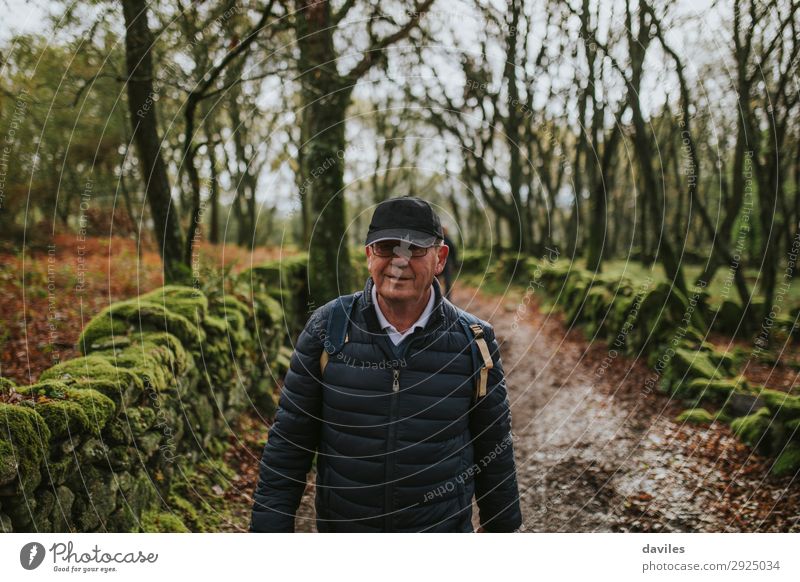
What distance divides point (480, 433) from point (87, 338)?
387cm

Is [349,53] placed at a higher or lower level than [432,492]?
higher

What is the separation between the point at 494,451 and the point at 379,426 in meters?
0.70

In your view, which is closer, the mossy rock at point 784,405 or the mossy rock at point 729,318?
the mossy rock at point 784,405

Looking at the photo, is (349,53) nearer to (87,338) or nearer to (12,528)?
(87,338)

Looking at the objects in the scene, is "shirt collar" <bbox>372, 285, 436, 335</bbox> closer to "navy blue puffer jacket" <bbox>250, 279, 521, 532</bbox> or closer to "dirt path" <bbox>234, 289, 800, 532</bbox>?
"navy blue puffer jacket" <bbox>250, 279, 521, 532</bbox>

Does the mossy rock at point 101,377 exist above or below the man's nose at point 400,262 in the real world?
below

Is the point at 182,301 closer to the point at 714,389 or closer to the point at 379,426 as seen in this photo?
the point at 379,426

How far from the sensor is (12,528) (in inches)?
102

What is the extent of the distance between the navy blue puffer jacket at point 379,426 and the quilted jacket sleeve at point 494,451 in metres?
0.01

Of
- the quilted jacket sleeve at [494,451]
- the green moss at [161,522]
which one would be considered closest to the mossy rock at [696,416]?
the quilted jacket sleeve at [494,451]

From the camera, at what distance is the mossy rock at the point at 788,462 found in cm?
407

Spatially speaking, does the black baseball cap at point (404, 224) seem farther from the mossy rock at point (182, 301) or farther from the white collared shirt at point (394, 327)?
the mossy rock at point (182, 301)
